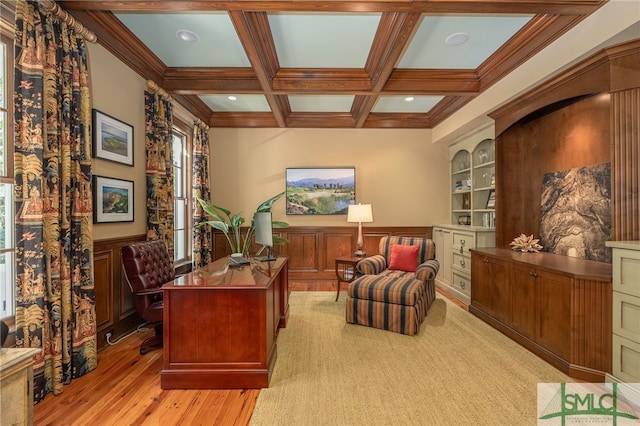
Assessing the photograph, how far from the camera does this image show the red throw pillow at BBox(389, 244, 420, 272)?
4.00 meters

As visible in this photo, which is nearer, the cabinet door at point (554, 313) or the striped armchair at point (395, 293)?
the cabinet door at point (554, 313)

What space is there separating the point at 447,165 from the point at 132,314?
5.55 meters

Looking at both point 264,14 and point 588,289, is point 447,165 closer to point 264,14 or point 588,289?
point 588,289

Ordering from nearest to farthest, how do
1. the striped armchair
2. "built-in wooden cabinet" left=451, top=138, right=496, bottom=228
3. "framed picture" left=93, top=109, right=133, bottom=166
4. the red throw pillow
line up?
"framed picture" left=93, top=109, right=133, bottom=166, the striped armchair, the red throw pillow, "built-in wooden cabinet" left=451, top=138, right=496, bottom=228

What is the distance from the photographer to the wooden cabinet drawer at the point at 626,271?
77.5 inches

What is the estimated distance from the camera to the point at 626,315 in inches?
80.8

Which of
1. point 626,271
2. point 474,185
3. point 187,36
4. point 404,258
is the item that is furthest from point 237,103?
point 626,271

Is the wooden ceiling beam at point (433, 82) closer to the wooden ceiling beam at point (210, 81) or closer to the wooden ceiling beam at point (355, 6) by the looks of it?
the wooden ceiling beam at point (355, 6)

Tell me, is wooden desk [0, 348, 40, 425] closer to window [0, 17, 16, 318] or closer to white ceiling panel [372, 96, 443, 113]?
window [0, 17, 16, 318]

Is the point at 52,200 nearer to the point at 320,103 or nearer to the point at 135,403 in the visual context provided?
the point at 135,403

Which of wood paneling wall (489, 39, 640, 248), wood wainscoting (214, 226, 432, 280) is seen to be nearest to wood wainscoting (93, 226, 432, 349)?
wood wainscoting (214, 226, 432, 280)

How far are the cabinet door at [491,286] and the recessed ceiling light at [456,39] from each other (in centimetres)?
237

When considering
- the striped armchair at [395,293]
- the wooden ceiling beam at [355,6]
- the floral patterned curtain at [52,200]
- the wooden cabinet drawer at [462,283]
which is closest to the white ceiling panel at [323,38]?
the wooden ceiling beam at [355,6]

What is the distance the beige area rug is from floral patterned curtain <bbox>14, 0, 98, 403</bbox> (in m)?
1.54
